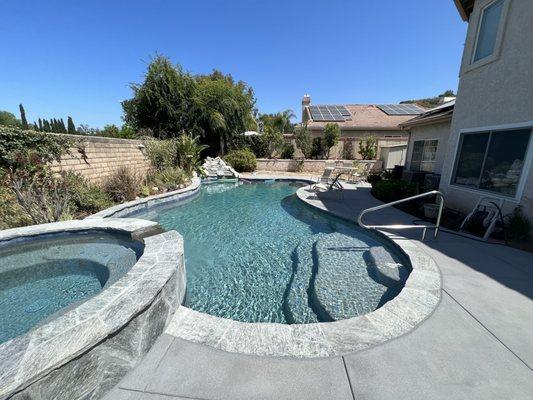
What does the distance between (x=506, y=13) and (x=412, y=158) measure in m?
6.37

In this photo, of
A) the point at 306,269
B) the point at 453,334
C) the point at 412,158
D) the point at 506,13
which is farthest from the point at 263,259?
the point at 412,158

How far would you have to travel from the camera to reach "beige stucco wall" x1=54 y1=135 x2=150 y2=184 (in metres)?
7.00

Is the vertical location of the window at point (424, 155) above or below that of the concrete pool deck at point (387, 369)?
above

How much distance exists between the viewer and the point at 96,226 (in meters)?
4.60

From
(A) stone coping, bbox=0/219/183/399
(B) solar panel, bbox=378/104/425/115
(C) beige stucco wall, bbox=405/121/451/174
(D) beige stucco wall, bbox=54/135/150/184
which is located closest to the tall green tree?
(D) beige stucco wall, bbox=54/135/150/184

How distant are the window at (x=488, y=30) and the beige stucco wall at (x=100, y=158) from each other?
37.3 feet

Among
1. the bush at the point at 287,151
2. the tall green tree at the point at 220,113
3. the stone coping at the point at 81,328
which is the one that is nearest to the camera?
the stone coping at the point at 81,328

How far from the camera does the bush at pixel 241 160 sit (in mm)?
17594

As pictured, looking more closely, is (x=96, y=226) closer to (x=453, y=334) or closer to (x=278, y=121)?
(x=453, y=334)

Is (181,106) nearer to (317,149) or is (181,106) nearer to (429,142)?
(317,149)

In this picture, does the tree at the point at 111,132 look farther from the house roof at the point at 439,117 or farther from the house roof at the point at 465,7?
the house roof at the point at 465,7

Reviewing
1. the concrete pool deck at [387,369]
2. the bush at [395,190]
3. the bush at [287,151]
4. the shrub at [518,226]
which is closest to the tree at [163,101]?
the bush at [287,151]

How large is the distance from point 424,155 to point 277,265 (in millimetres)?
9277

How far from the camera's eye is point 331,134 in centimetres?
1798
